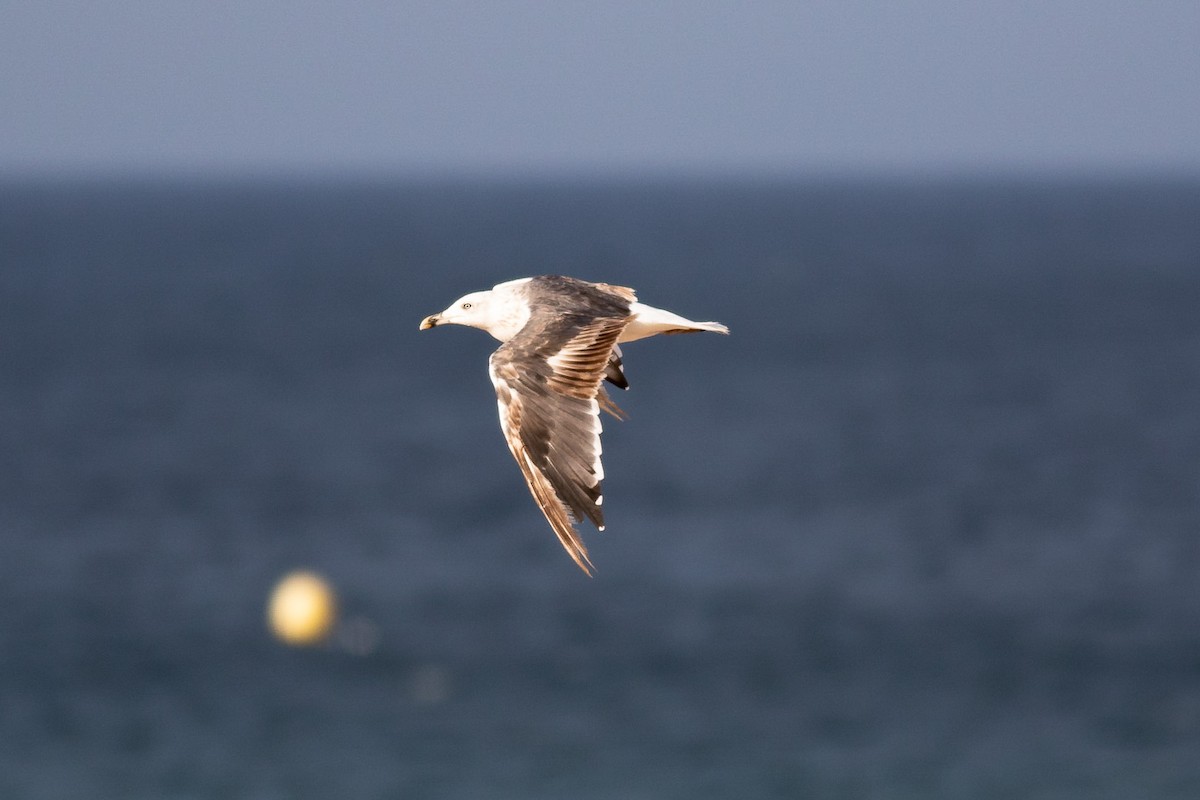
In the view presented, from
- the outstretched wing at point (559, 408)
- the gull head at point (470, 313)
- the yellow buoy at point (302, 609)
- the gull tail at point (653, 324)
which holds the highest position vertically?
the gull tail at point (653, 324)

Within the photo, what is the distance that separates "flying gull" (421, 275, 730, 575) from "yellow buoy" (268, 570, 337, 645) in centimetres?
5586

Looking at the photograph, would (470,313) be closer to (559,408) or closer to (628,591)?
(559,408)

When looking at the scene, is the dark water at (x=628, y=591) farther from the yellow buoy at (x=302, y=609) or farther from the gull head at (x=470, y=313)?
the gull head at (x=470, y=313)

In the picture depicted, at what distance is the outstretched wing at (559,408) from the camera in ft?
33.3

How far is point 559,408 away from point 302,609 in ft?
188

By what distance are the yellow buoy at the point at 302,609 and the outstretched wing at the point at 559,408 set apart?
56.6 meters

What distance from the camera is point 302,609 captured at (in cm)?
6631

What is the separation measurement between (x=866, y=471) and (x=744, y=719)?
31.6m

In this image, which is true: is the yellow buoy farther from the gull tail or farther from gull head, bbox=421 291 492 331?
the gull tail

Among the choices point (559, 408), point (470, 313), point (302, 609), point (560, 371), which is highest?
point (470, 313)

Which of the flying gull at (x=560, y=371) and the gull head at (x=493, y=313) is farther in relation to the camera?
the gull head at (x=493, y=313)

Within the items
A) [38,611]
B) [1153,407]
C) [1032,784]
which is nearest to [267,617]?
[38,611]

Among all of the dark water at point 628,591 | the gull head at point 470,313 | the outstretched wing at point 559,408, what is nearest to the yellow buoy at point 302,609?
the dark water at point 628,591

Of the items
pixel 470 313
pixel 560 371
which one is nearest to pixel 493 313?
pixel 470 313
